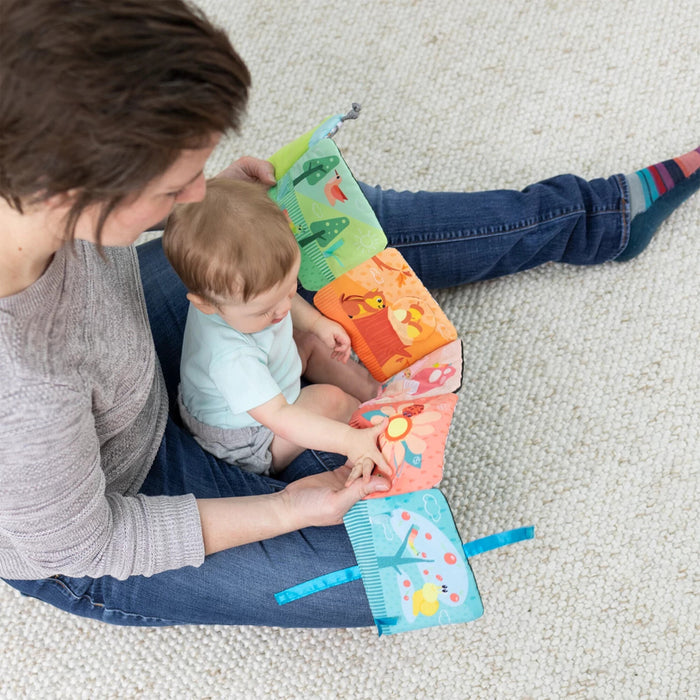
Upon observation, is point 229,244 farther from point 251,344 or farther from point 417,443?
point 417,443

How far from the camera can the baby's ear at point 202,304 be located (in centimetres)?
81

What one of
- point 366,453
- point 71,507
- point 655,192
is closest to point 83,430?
point 71,507

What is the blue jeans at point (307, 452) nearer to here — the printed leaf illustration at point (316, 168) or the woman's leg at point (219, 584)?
the woman's leg at point (219, 584)

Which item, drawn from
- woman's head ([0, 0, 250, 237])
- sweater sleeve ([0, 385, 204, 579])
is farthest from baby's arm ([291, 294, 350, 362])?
woman's head ([0, 0, 250, 237])

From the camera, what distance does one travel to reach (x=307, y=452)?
952 mm

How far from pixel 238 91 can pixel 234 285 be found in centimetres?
24

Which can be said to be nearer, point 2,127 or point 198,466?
point 2,127

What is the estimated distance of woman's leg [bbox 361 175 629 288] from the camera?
3.62ft

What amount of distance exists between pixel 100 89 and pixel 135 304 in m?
0.36

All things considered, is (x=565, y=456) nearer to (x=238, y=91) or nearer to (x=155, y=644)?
(x=155, y=644)

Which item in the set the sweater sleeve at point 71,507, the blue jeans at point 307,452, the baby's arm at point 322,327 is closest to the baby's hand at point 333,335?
the baby's arm at point 322,327

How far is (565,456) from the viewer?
1105 mm

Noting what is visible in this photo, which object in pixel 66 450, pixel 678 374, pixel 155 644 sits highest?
pixel 66 450

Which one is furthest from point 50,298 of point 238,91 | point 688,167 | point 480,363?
point 688,167
